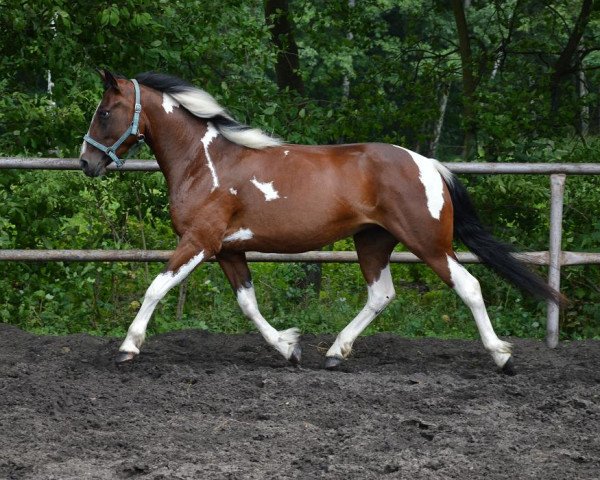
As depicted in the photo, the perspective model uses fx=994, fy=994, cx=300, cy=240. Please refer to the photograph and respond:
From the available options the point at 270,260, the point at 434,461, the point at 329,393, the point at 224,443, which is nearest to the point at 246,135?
the point at 270,260

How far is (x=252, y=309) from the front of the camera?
19.9 feet

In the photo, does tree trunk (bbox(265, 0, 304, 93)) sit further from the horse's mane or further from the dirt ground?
the dirt ground

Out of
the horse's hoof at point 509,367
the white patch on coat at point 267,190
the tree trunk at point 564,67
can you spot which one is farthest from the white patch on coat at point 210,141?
the tree trunk at point 564,67

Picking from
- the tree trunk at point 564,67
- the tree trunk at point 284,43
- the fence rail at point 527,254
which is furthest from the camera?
the tree trunk at point 564,67

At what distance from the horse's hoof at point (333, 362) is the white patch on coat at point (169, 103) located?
5.87ft

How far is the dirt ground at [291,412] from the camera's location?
12.8 feet

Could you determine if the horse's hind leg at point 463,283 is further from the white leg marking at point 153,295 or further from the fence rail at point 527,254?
the white leg marking at point 153,295

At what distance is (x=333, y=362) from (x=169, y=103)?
186 centimetres

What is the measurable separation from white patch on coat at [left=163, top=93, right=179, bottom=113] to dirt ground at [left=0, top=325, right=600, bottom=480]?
154 centimetres

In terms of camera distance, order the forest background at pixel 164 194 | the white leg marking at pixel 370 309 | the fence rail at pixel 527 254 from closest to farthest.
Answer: the white leg marking at pixel 370 309
the fence rail at pixel 527 254
the forest background at pixel 164 194

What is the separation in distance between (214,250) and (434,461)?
7.62ft

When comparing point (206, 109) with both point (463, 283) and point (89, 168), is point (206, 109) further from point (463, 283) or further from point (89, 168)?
point (463, 283)

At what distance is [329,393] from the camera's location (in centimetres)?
515

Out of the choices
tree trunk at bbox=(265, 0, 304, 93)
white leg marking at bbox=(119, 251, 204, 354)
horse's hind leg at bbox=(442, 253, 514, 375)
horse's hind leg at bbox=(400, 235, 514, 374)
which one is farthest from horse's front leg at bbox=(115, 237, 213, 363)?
tree trunk at bbox=(265, 0, 304, 93)
